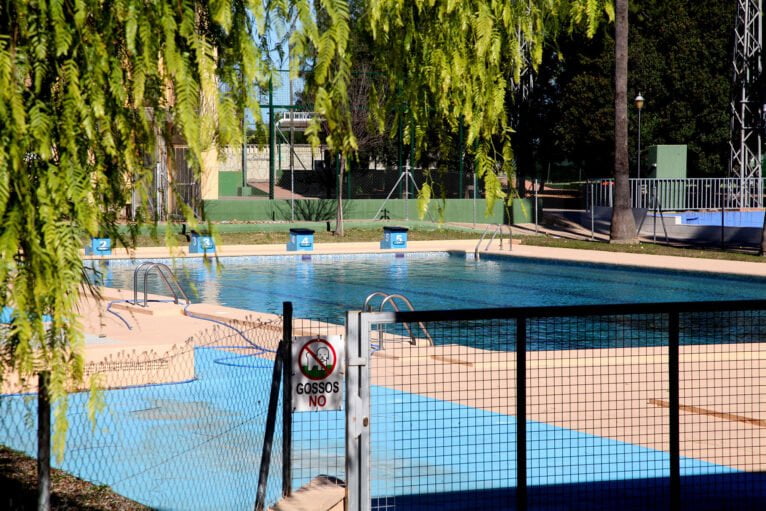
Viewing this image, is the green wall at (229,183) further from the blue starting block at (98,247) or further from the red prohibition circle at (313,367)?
the red prohibition circle at (313,367)

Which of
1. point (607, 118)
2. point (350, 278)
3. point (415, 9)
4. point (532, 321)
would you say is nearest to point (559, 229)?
point (607, 118)

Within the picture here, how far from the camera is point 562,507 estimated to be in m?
6.81

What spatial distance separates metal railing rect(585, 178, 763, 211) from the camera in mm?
34688

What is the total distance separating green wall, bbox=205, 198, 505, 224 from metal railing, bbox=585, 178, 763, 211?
436 cm

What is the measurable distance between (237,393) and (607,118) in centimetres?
3633

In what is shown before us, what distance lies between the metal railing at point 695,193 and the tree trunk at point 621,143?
453 cm

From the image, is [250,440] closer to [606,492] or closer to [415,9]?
[606,492]

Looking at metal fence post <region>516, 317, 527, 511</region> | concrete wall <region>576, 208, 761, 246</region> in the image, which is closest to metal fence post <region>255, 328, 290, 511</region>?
metal fence post <region>516, 317, 527, 511</region>

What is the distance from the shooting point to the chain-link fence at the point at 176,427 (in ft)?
25.6

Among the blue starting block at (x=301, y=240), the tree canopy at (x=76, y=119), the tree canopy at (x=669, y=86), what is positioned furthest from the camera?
the tree canopy at (x=669, y=86)

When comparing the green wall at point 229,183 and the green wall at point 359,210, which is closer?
the green wall at point 359,210

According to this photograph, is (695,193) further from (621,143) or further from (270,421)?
(270,421)

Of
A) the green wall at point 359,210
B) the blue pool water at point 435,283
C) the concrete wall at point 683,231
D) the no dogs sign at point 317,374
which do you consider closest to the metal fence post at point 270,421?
the no dogs sign at point 317,374

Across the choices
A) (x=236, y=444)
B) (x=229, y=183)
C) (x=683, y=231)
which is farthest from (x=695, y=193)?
(x=236, y=444)
